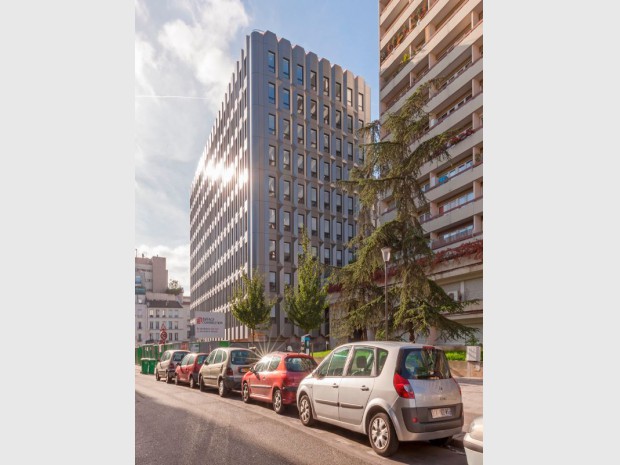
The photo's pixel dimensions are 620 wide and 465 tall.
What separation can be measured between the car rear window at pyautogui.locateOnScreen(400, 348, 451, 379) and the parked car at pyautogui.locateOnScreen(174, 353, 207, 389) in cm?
1210

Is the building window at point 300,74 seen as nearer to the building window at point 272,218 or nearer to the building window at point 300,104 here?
the building window at point 300,104

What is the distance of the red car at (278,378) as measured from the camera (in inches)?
415

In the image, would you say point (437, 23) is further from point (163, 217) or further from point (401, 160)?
point (163, 217)

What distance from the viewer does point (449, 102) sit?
2889 cm

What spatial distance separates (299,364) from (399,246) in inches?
274

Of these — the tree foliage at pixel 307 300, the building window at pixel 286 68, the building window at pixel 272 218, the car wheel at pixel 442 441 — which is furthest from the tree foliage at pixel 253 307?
the car wheel at pixel 442 441

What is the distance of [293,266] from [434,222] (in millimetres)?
19683

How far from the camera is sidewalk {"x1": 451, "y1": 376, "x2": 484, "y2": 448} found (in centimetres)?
740

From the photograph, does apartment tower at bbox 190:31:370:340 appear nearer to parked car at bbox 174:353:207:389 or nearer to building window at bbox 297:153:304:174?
building window at bbox 297:153:304:174

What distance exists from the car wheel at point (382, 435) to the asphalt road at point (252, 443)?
0.11 m

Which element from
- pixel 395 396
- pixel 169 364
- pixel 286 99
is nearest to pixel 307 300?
pixel 169 364

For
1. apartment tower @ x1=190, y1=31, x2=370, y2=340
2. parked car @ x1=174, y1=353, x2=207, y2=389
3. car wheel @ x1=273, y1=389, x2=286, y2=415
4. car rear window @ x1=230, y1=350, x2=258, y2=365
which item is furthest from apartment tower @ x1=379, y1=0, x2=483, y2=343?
apartment tower @ x1=190, y1=31, x2=370, y2=340

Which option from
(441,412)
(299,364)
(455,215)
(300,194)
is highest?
(300,194)

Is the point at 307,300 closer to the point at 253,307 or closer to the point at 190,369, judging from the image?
the point at 253,307
